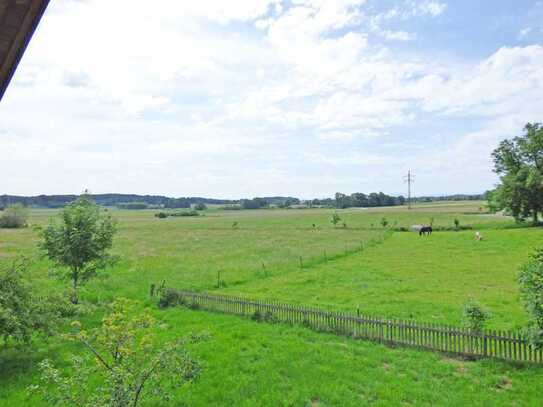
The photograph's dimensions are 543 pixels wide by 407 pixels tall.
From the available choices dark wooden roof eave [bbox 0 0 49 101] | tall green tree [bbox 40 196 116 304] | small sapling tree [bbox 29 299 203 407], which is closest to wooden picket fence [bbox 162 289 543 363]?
tall green tree [bbox 40 196 116 304]

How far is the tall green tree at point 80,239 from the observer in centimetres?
1872

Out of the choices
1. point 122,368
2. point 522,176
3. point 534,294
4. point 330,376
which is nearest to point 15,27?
point 122,368

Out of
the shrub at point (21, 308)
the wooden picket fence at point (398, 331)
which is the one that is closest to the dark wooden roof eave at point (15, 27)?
the shrub at point (21, 308)

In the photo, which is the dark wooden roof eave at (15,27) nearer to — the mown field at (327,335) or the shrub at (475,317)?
the mown field at (327,335)

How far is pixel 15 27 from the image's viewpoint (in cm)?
288

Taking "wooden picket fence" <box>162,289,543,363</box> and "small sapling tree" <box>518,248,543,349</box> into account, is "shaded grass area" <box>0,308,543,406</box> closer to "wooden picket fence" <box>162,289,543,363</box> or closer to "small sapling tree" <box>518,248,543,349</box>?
"wooden picket fence" <box>162,289,543,363</box>

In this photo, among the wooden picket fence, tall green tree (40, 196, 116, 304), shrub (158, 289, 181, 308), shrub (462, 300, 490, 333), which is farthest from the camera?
shrub (158, 289, 181, 308)

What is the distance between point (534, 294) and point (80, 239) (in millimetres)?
18918

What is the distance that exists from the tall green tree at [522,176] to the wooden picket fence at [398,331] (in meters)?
52.3

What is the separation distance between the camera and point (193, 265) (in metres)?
32.1

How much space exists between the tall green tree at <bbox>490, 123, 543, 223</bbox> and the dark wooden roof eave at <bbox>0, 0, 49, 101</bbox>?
64.4m

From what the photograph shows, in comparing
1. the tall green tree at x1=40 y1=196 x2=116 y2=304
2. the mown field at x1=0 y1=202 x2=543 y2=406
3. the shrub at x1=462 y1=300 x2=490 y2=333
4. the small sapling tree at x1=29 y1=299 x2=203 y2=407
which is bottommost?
the mown field at x1=0 y1=202 x2=543 y2=406

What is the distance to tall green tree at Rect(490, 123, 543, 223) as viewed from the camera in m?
55.4

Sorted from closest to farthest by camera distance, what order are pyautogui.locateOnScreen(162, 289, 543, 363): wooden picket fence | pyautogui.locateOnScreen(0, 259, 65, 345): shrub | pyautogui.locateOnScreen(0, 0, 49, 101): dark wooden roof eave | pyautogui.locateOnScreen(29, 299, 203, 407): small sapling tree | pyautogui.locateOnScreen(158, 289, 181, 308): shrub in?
pyautogui.locateOnScreen(0, 0, 49, 101): dark wooden roof eave → pyautogui.locateOnScreen(29, 299, 203, 407): small sapling tree → pyautogui.locateOnScreen(0, 259, 65, 345): shrub → pyautogui.locateOnScreen(162, 289, 543, 363): wooden picket fence → pyautogui.locateOnScreen(158, 289, 181, 308): shrub
